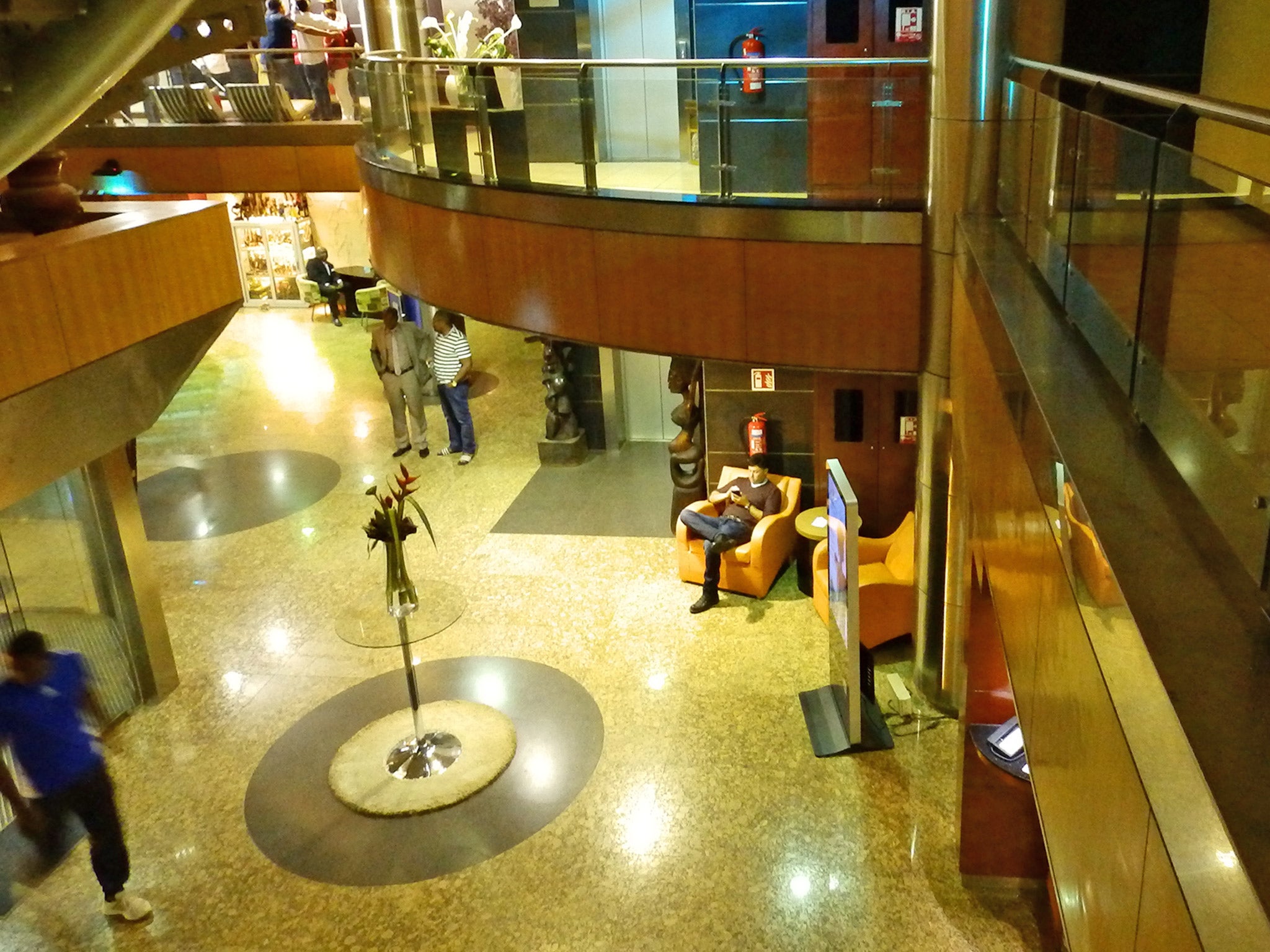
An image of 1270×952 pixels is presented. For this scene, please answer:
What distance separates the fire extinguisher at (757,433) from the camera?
1049cm

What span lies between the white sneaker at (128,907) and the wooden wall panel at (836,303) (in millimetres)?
5292

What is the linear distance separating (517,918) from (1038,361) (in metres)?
4.31

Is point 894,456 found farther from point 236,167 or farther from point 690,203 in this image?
point 236,167

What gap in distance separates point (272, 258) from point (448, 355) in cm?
1044

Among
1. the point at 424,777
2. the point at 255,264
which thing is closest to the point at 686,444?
the point at 424,777

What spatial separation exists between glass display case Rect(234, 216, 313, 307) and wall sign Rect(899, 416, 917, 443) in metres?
14.9

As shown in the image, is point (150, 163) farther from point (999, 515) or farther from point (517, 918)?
point (999, 515)

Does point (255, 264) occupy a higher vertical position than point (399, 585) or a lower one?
lower

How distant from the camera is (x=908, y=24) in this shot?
8734 mm

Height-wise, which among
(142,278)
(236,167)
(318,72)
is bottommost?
(236,167)

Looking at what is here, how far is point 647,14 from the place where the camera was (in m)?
12.3

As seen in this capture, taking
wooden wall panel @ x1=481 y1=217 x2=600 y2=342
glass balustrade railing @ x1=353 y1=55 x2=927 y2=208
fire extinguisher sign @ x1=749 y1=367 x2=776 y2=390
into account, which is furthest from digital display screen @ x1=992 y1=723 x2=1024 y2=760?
fire extinguisher sign @ x1=749 y1=367 x2=776 y2=390

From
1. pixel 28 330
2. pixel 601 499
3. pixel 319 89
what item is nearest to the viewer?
pixel 28 330

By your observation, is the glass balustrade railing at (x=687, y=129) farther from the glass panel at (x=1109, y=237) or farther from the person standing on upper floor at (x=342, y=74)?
the person standing on upper floor at (x=342, y=74)
